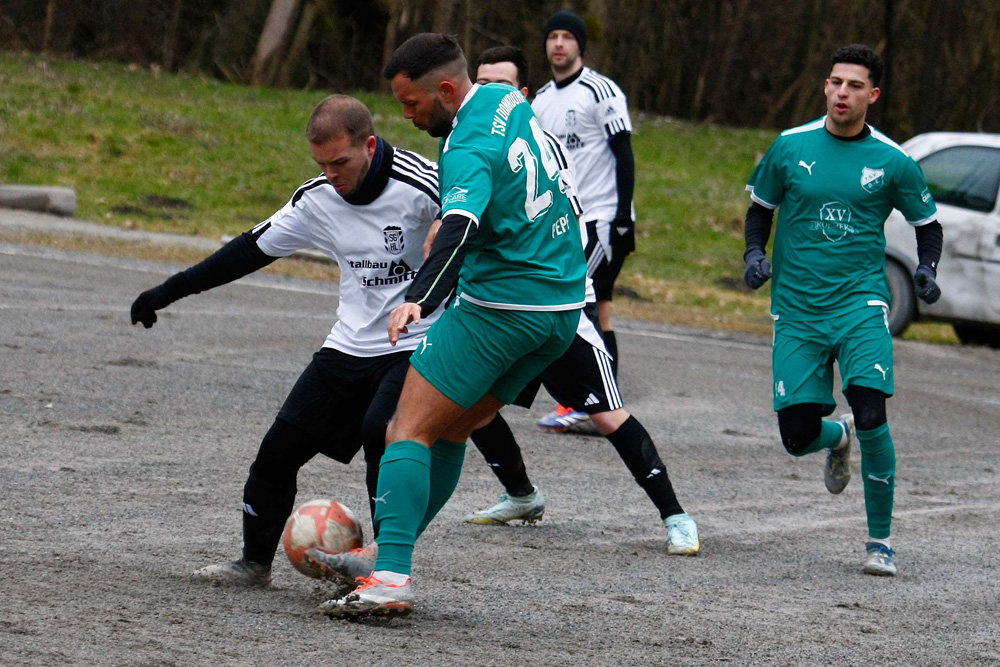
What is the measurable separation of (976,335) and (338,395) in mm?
11691

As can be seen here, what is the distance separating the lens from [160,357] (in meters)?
9.54

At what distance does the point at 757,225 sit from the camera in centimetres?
643

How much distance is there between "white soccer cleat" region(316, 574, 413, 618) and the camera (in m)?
4.41

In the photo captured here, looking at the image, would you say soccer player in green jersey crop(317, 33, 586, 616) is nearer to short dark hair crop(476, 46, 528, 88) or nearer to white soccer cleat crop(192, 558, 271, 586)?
white soccer cleat crop(192, 558, 271, 586)

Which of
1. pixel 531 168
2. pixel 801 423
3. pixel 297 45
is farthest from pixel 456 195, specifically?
pixel 297 45

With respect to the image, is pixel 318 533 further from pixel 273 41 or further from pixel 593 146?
pixel 273 41

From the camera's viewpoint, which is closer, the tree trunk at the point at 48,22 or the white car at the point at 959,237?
the white car at the point at 959,237

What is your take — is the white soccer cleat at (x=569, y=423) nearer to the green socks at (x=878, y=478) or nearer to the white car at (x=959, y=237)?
the green socks at (x=878, y=478)

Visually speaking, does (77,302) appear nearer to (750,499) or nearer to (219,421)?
(219,421)

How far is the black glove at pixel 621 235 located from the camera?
872 centimetres

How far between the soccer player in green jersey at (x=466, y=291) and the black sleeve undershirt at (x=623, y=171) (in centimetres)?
407

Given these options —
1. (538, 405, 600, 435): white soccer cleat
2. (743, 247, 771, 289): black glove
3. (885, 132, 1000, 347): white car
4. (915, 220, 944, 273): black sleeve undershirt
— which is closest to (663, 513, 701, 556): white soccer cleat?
(743, 247, 771, 289): black glove

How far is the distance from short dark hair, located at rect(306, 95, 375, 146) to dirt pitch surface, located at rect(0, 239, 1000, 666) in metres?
1.46

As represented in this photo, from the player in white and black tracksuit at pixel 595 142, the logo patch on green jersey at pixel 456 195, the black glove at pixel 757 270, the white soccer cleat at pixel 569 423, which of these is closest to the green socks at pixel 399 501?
the logo patch on green jersey at pixel 456 195
